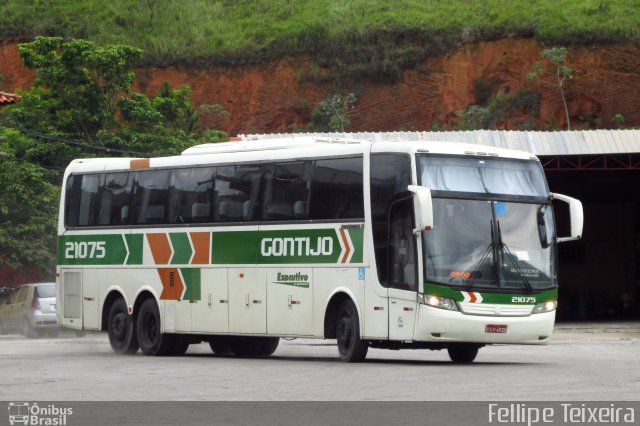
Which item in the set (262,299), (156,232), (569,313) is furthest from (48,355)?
(569,313)

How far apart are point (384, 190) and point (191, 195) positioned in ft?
15.1

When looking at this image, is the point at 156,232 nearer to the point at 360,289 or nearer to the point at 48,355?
the point at 48,355

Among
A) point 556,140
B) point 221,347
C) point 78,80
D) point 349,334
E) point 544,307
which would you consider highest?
point 78,80

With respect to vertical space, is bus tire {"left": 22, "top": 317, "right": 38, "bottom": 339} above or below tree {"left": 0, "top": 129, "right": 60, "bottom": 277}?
Answer: below

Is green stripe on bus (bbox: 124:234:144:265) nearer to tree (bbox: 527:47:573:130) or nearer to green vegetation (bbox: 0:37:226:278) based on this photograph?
green vegetation (bbox: 0:37:226:278)

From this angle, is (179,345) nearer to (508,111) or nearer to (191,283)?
(191,283)

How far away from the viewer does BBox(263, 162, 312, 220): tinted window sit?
21266 mm

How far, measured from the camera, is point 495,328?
19422mm

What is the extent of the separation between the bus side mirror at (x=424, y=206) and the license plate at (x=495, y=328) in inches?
67.7

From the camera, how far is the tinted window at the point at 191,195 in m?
23.0

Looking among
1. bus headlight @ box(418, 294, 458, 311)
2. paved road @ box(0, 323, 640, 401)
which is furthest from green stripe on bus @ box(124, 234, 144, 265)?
bus headlight @ box(418, 294, 458, 311)

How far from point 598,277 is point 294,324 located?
110 feet

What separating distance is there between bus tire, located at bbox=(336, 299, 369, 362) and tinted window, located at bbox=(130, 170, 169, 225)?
4662mm

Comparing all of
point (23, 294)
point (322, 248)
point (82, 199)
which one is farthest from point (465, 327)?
point (23, 294)
